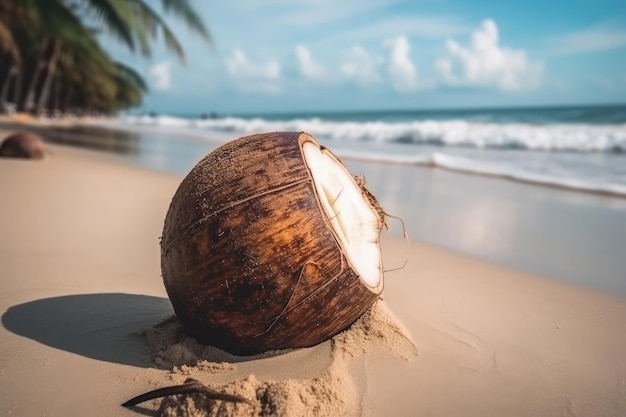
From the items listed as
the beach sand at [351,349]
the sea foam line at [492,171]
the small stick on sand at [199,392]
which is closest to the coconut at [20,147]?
the beach sand at [351,349]

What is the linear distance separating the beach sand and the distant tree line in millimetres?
12610

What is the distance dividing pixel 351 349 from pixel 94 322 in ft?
4.61

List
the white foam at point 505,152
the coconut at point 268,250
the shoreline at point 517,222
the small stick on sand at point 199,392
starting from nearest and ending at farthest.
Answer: the small stick on sand at point 199,392
the coconut at point 268,250
the shoreline at point 517,222
the white foam at point 505,152

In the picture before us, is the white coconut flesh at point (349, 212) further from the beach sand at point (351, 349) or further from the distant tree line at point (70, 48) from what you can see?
the distant tree line at point (70, 48)

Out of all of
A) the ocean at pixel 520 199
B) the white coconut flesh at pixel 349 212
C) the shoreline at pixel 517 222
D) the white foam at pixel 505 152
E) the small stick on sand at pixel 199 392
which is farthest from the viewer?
the white foam at pixel 505 152

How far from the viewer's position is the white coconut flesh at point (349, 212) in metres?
2.15

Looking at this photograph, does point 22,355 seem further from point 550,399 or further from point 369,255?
point 550,399

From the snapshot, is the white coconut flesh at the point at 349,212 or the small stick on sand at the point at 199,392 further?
the white coconut flesh at the point at 349,212

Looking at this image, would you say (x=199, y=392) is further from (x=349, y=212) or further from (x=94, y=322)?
(x=94, y=322)

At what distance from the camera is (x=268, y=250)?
6.47ft

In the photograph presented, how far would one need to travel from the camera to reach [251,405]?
1879 millimetres

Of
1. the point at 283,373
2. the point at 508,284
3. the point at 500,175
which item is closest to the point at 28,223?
the point at 283,373

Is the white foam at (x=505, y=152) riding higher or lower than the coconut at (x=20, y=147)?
higher

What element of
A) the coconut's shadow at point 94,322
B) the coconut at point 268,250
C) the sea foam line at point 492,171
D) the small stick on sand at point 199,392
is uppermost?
the coconut at point 268,250
